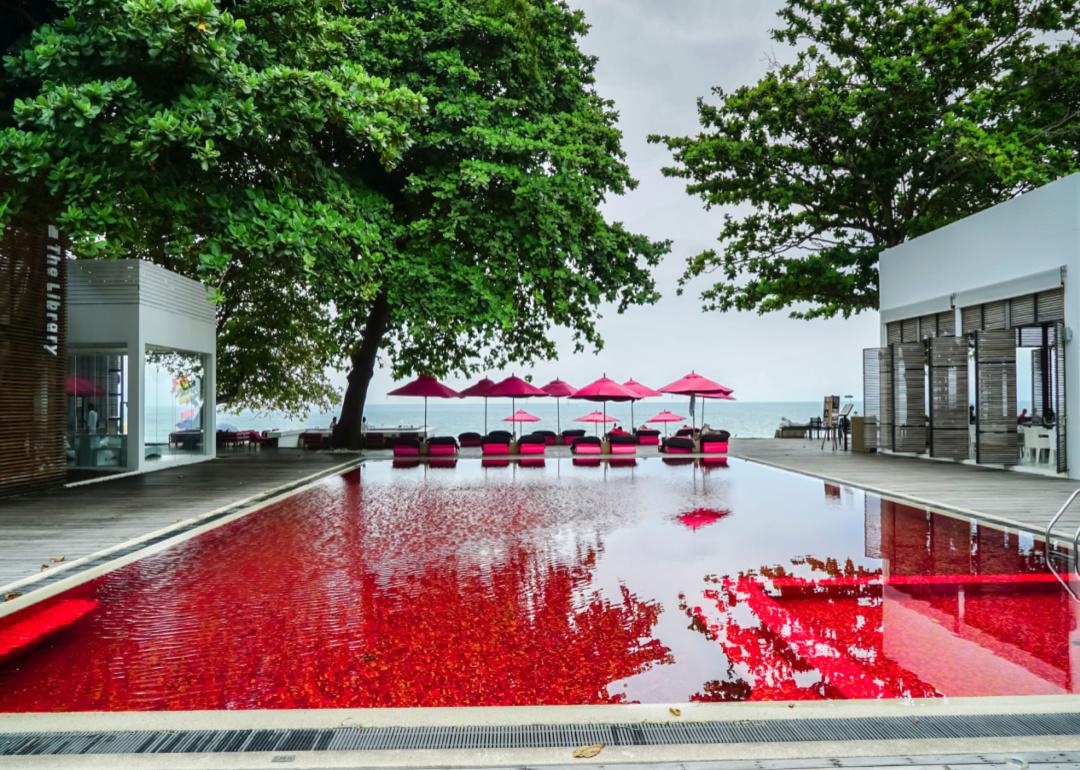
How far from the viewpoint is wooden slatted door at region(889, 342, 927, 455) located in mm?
18188

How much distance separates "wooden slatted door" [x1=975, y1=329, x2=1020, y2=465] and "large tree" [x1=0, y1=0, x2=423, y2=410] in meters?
12.4

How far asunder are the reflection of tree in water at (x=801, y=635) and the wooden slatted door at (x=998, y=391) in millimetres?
10436

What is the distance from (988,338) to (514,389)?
→ 12811mm

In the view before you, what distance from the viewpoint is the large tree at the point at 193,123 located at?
28.6 feet

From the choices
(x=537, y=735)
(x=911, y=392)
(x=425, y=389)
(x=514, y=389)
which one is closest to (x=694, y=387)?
(x=514, y=389)

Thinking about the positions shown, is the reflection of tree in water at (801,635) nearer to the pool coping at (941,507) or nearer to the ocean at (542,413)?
the pool coping at (941,507)

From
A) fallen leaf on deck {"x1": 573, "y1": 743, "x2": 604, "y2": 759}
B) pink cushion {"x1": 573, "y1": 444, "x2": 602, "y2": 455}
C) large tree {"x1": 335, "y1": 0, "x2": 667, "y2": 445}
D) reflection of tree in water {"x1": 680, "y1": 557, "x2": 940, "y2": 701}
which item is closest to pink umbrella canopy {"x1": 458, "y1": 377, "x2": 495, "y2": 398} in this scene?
pink cushion {"x1": 573, "y1": 444, "x2": 602, "y2": 455}

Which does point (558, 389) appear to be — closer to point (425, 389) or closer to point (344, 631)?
point (425, 389)

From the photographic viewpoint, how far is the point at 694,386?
23.0m

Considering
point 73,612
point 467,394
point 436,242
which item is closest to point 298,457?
point 467,394

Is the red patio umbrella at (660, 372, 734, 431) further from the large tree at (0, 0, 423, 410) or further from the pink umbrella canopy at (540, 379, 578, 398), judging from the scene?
the large tree at (0, 0, 423, 410)

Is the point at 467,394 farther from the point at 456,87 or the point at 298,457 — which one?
the point at 456,87

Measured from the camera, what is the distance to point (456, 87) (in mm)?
17312

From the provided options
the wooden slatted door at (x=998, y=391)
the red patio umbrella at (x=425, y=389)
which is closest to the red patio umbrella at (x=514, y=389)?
the red patio umbrella at (x=425, y=389)
